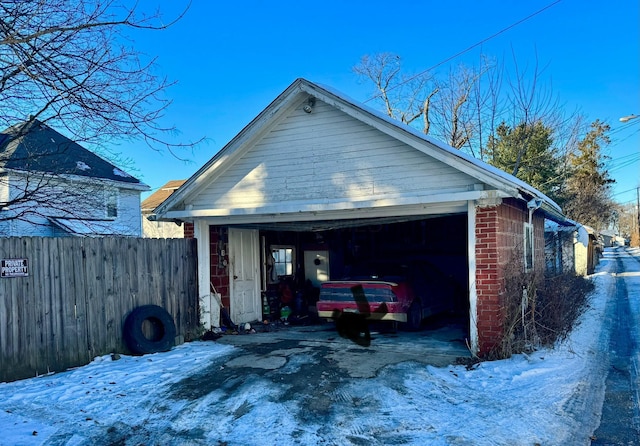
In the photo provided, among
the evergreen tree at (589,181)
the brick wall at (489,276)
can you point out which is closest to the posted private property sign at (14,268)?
the brick wall at (489,276)

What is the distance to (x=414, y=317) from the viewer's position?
966cm

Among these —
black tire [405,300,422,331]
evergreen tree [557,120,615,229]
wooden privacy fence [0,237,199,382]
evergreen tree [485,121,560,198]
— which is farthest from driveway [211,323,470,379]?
evergreen tree [557,120,615,229]

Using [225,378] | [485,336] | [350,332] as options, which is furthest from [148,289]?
[485,336]

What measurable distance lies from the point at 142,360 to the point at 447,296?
713cm

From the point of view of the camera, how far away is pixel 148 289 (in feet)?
26.7

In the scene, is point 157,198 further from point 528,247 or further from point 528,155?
point 528,247

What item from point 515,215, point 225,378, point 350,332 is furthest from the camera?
point 350,332

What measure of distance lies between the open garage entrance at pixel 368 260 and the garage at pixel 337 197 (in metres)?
0.10

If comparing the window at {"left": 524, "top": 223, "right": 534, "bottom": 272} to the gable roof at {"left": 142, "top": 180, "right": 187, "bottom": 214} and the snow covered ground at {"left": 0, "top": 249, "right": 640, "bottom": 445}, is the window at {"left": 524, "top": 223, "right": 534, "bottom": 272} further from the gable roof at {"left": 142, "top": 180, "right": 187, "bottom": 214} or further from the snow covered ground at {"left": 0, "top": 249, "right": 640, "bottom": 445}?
the gable roof at {"left": 142, "top": 180, "right": 187, "bottom": 214}

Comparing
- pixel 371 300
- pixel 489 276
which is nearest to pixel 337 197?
pixel 371 300

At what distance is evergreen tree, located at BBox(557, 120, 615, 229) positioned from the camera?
105 feet

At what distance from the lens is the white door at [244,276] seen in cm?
1044

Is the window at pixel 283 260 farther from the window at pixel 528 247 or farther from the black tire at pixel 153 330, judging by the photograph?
the window at pixel 528 247

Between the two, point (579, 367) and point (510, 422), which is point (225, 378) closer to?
point (510, 422)
